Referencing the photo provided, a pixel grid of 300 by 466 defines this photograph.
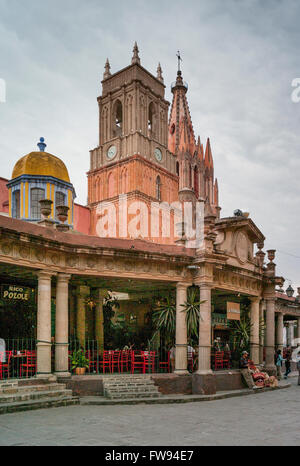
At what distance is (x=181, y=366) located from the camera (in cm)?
1580

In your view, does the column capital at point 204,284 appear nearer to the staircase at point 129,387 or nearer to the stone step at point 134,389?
the staircase at point 129,387

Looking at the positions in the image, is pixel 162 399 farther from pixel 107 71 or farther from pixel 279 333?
pixel 107 71

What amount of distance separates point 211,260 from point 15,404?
7.81 meters

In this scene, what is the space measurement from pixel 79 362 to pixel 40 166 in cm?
1518

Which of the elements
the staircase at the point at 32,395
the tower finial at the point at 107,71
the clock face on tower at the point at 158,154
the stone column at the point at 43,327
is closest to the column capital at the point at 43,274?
the stone column at the point at 43,327

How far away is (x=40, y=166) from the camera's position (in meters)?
27.4

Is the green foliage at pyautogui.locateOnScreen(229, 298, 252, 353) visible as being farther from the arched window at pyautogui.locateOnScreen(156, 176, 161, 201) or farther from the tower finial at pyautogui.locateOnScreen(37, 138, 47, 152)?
the arched window at pyautogui.locateOnScreen(156, 176, 161, 201)

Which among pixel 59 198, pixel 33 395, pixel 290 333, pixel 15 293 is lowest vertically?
pixel 290 333

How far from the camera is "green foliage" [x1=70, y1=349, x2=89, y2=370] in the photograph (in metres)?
15.0

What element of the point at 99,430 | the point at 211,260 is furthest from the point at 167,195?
the point at 99,430

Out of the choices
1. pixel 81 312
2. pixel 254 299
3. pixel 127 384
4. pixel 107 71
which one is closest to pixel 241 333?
pixel 254 299

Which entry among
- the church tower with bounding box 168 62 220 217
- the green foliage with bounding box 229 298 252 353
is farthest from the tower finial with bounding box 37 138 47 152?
the church tower with bounding box 168 62 220 217

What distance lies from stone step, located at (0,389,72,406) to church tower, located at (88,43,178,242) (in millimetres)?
36106
